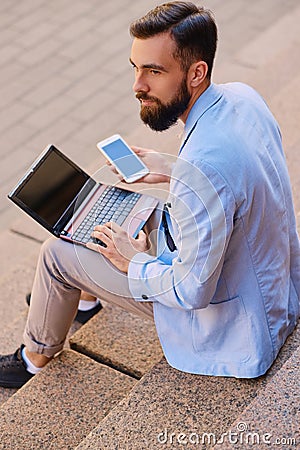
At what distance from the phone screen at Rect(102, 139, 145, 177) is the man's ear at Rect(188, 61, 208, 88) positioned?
558 mm

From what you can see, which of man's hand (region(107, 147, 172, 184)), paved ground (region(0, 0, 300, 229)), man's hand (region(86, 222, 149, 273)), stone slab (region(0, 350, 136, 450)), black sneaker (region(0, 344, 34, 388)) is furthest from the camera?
paved ground (region(0, 0, 300, 229))

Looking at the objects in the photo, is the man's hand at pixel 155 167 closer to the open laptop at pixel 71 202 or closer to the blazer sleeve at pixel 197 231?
the open laptop at pixel 71 202

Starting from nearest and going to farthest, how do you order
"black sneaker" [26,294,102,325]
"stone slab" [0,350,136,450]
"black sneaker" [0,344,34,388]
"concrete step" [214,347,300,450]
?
"concrete step" [214,347,300,450], "stone slab" [0,350,136,450], "black sneaker" [0,344,34,388], "black sneaker" [26,294,102,325]

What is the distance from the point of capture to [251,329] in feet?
7.18

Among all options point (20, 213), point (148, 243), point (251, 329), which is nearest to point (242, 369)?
point (251, 329)

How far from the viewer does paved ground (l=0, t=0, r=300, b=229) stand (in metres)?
4.39

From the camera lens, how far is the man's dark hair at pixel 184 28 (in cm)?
206

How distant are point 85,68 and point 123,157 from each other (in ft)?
8.22

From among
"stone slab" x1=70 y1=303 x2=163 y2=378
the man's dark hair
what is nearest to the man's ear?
the man's dark hair

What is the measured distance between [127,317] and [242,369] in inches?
28.1

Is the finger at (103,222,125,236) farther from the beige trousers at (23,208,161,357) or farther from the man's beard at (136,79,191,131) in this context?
the man's beard at (136,79,191,131)

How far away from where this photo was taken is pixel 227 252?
212 cm

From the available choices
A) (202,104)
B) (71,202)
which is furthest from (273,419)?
(71,202)

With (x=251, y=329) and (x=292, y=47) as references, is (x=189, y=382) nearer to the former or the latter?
(x=251, y=329)
